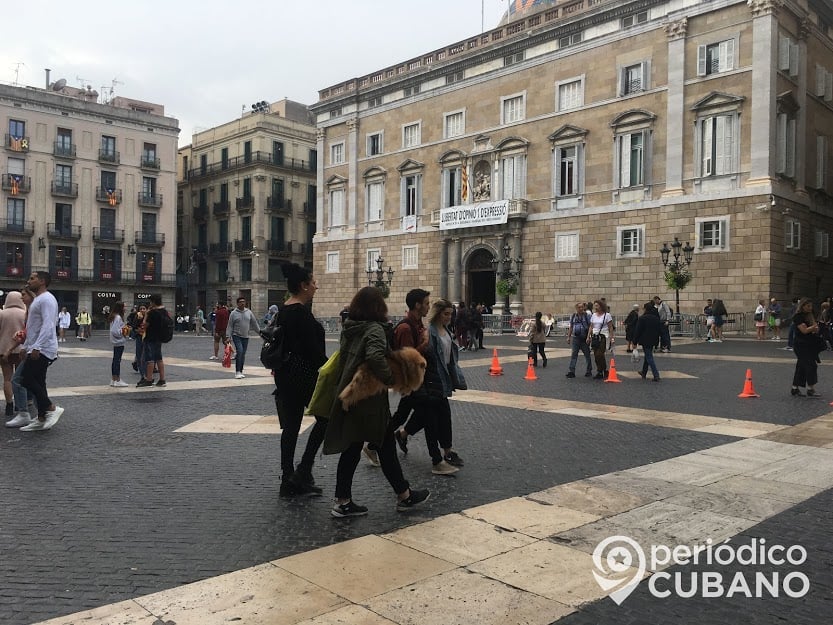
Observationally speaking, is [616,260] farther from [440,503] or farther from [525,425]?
[440,503]

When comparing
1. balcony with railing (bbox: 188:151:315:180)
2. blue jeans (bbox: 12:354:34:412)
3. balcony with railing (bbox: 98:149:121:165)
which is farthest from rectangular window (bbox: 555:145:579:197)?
balcony with railing (bbox: 98:149:121:165)

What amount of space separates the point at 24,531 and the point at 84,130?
53.1 m

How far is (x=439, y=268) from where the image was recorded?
131ft

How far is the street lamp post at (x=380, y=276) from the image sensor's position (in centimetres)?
3991

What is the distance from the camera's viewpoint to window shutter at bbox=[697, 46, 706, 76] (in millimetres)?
29516

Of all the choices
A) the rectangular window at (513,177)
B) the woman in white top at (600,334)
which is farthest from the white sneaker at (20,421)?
the rectangular window at (513,177)

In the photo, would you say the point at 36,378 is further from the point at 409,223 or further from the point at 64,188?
the point at 64,188

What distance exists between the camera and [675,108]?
30203mm

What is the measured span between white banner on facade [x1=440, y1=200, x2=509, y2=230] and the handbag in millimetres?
31922

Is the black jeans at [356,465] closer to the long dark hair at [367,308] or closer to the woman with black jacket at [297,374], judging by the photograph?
the woman with black jacket at [297,374]

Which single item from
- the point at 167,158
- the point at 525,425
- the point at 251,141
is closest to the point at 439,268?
the point at 251,141

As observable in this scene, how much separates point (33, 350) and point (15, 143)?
154ft

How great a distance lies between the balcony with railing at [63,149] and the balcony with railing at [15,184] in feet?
8.80

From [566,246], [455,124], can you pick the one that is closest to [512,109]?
[455,124]
